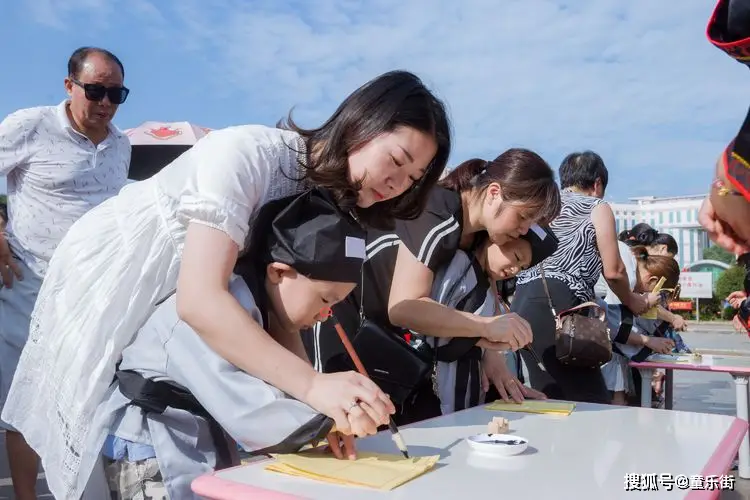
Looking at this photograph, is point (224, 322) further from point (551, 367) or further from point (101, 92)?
point (551, 367)

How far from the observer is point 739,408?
3963mm

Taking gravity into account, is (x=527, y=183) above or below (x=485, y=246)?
above

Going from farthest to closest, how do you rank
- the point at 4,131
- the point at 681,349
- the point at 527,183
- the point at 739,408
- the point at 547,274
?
the point at 681,349 < the point at 739,408 < the point at 547,274 < the point at 4,131 < the point at 527,183

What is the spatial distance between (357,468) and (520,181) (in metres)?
1.24

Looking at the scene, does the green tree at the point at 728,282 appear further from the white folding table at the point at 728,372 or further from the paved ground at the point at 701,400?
the white folding table at the point at 728,372

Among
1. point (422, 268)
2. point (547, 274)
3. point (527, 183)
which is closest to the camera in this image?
point (422, 268)

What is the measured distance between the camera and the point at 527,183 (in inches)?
81.7

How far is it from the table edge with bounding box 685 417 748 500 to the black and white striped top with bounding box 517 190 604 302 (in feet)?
4.64

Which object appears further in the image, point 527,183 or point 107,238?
point 527,183

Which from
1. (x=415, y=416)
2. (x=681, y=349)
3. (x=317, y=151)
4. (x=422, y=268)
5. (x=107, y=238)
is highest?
(x=317, y=151)

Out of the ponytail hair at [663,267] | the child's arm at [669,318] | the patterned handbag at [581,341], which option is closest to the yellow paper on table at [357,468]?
the patterned handbag at [581,341]

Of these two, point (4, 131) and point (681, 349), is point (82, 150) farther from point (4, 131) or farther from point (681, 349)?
point (681, 349)

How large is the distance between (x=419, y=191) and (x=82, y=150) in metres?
1.65

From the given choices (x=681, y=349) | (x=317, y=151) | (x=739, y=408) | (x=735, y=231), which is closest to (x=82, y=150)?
(x=317, y=151)
